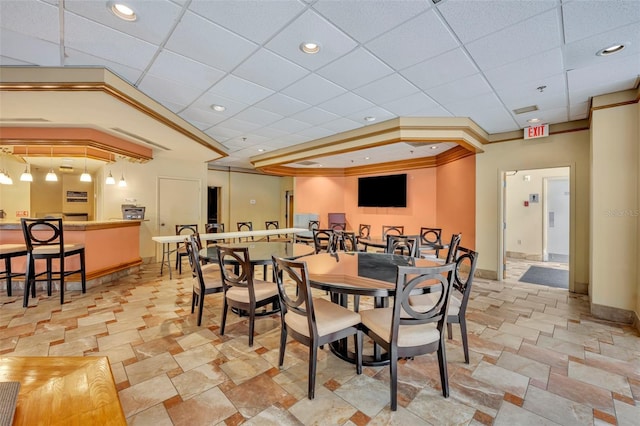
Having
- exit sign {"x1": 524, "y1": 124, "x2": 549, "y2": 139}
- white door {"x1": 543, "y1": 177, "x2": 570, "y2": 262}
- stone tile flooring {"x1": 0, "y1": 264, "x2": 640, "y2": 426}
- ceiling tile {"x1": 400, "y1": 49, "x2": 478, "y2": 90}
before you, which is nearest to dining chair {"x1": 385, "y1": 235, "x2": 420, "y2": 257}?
stone tile flooring {"x1": 0, "y1": 264, "x2": 640, "y2": 426}

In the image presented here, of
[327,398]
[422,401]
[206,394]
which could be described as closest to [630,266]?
[422,401]

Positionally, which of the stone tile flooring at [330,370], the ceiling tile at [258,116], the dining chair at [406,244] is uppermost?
the ceiling tile at [258,116]

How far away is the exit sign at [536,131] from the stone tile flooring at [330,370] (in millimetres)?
2674

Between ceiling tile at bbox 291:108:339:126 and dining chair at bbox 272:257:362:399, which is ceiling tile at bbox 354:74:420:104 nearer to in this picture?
ceiling tile at bbox 291:108:339:126

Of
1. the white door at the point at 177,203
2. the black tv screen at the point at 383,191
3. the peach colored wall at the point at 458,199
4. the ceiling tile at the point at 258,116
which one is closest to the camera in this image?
the ceiling tile at the point at 258,116

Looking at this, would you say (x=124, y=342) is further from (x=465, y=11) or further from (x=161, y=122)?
(x=465, y=11)

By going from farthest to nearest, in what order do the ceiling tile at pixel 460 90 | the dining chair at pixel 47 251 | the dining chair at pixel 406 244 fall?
the dining chair at pixel 47 251 → the dining chair at pixel 406 244 → the ceiling tile at pixel 460 90

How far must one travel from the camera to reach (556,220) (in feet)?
22.5

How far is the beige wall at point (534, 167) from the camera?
4.26 metres

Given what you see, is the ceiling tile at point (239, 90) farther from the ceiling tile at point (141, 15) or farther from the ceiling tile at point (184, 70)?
the ceiling tile at point (141, 15)

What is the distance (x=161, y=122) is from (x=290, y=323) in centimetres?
344

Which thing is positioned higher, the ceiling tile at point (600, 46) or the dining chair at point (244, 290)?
the ceiling tile at point (600, 46)

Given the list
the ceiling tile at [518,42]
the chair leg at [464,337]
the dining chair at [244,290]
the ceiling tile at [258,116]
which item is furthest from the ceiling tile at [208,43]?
the chair leg at [464,337]

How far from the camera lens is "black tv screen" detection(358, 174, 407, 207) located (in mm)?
7605
